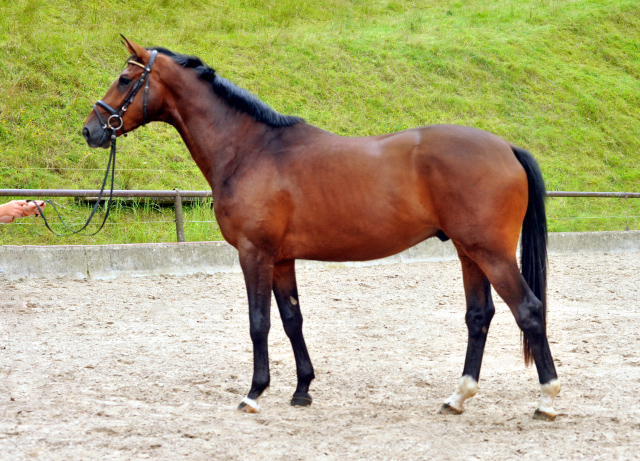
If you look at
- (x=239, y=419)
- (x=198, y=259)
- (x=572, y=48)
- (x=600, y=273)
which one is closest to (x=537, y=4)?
(x=572, y=48)

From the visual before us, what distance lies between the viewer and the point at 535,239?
11.0 ft

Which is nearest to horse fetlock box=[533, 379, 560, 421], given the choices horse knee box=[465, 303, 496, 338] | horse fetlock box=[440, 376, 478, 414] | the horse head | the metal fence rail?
horse fetlock box=[440, 376, 478, 414]

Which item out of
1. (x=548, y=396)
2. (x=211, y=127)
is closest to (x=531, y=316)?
(x=548, y=396)

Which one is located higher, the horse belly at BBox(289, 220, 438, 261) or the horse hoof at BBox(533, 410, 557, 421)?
the horse belly at BBox(289, 220, 438, 261)

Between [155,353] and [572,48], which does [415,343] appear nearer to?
[155,353]

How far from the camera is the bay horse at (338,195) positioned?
304 centimetres

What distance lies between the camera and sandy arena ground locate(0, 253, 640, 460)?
103 inches

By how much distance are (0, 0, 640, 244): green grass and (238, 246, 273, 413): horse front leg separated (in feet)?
18.7

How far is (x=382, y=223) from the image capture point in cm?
318

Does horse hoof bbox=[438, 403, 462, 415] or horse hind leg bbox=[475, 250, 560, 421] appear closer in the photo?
horse hind leg bbox=[475, 250, 560, 421]

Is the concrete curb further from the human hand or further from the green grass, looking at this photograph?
the human hand

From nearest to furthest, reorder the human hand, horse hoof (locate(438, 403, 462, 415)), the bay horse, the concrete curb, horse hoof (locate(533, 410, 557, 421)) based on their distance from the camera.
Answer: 1. horse hoof (locate(533, 410, 557, 421))
2. the bay horse
3. horse hoof (locate(438, 403, 462, 415))
4. the human hand
5. the concrete curb

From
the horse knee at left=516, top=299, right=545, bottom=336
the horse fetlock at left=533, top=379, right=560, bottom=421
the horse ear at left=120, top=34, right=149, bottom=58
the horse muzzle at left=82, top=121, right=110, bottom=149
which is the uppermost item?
the horse ear at left=120, top=34, right=149, bottom=58

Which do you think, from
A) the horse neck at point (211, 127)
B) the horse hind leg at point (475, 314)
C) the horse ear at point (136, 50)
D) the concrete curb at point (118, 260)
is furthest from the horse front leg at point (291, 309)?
the concrete curb at point (118, 260)
